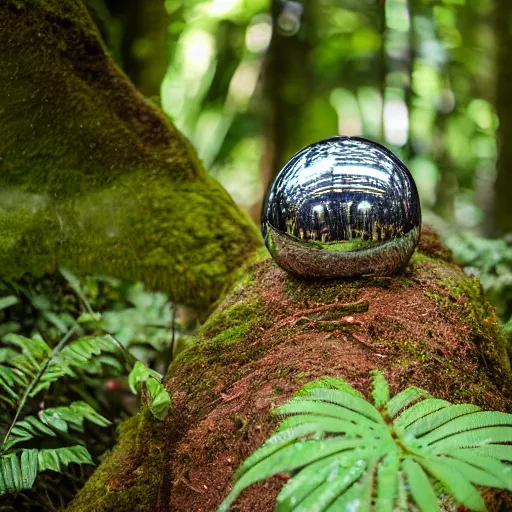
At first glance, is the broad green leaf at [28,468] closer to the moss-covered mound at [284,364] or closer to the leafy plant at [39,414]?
the leafy plant at [39,414]

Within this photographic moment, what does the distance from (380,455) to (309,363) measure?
1.95ft

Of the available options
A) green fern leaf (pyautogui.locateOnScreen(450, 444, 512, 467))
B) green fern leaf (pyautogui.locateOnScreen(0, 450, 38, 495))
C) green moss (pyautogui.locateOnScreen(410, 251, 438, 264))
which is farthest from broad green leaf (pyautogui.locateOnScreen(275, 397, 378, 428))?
green moss (pyautogui.locateOnScreen(410, 251, 438, 264))

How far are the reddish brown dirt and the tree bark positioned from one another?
950mm

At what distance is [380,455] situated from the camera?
118 cm

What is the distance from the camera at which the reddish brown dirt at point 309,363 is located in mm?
1651

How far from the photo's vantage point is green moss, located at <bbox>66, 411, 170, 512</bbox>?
179cm

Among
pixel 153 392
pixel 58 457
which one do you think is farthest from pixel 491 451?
pixel 58 457

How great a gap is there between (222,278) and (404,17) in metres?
6.72

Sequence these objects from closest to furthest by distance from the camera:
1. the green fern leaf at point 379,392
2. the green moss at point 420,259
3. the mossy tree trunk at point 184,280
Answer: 1. the green fern leaf at point 379,392
2. the mossy tree trunk at point 184,280
3. the green moss at point 420,259

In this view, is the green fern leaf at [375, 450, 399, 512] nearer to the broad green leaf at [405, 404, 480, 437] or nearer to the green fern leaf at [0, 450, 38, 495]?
the broad green leaf at [405, 404, 480, 437]

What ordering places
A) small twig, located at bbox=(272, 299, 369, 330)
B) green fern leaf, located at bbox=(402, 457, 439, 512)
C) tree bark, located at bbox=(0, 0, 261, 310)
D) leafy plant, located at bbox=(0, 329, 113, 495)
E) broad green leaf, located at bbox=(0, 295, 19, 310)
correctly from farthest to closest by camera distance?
1. tree bark, located at bbox=(0, 0, 261, 310)
2. broad green leaf, located at bbox=(0, 295, 19, 310)
3. small twig, located at bbox=(272, 299, 369, 330)
4. leafy plant, located at bbox=(0, 329, 113, 495)
5. green fern leaf, located at bbox=(402, 457, 439, 512)

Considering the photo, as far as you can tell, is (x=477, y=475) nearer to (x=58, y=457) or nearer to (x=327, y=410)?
(x=327, y=410)

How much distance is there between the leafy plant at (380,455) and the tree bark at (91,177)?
187cm

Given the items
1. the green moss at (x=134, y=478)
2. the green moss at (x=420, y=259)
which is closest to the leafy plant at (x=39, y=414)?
the green moss at (x=134, y=478)
